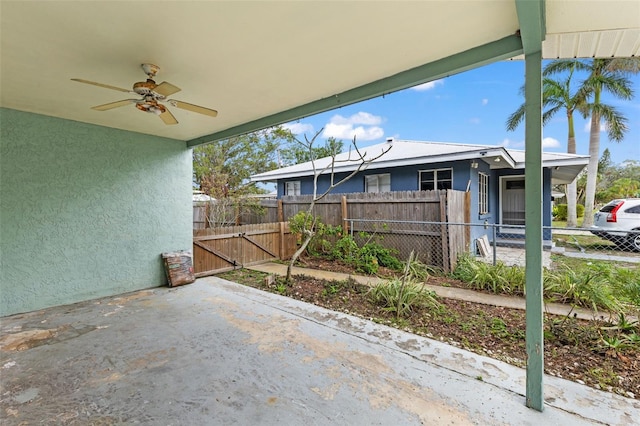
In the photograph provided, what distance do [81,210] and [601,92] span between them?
17.8 meters

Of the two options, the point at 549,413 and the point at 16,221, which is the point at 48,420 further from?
the point at 549,413

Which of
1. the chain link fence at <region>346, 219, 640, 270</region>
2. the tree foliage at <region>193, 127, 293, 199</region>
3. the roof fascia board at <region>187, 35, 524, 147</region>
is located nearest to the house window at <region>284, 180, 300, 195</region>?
the tree foliage at <region>193, 127, 293, 199</region>

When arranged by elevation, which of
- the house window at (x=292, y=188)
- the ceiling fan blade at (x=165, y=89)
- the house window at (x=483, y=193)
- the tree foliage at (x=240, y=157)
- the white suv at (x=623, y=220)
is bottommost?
the white suv at (x=623, y=220)

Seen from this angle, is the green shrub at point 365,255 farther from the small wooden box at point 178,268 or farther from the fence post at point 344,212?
the small wooden box at point 178,268

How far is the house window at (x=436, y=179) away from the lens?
7.32 m

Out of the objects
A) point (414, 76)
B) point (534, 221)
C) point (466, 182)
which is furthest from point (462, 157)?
point (534, 221)

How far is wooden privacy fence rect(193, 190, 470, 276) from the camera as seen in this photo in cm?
556

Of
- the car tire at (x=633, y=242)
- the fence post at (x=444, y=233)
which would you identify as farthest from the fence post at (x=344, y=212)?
the car tire at (x=633, y=242)

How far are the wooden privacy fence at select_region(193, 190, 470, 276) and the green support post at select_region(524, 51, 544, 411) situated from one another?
357cm

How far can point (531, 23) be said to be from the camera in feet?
5.83

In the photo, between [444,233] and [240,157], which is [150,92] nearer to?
[444,233]

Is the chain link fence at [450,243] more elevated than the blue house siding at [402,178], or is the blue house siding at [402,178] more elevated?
the blue house siding at [402,178]

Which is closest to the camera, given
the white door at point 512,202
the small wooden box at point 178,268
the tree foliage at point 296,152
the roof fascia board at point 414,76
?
the roof fascia board at point 414,76

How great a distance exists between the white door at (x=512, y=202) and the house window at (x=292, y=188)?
7.51 meters
